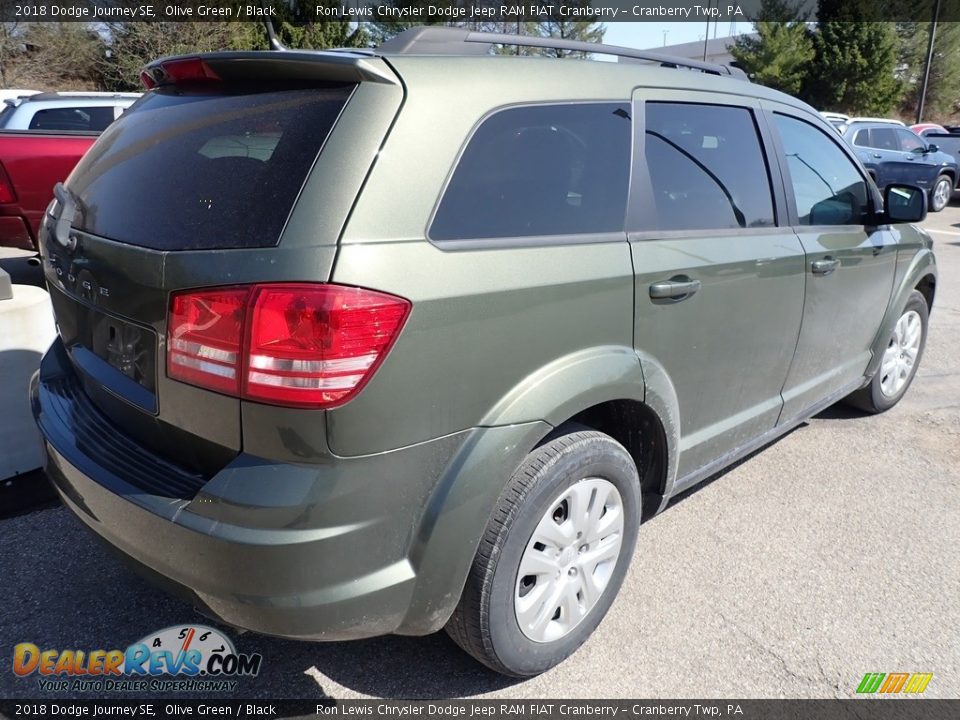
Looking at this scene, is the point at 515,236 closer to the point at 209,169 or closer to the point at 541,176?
the point at 541,176

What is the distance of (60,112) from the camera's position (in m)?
7.77

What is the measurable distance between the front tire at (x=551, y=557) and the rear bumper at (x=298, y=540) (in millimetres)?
131

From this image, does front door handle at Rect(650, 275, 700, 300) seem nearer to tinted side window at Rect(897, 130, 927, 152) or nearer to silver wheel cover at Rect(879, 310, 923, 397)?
silver wheel cover at Rect(879, 310, 923, 397)

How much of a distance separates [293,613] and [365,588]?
0.18 metres

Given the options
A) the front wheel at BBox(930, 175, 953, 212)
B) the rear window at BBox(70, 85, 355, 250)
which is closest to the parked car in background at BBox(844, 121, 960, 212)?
the front wheel at BBox(930, 175, 953, 212)

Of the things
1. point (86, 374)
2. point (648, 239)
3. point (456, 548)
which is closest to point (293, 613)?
point (456, 548)

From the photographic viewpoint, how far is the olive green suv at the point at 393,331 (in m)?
1.77

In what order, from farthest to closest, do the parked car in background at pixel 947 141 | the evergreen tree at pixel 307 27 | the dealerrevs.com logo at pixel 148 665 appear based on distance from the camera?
the evergreen tree at pixel 307 27
the parked car in background at pixel 947 141
the dealerrevs.com logo at pixel 148 665

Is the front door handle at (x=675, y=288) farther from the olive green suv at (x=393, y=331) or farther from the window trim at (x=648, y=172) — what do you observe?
the window trim at (x=648, y=172)

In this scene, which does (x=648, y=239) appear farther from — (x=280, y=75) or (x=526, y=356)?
(x=280, y=75)

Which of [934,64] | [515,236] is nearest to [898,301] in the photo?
[515,236]

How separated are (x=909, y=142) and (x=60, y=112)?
14.9 meters

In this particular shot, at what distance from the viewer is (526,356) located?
6.78 feet

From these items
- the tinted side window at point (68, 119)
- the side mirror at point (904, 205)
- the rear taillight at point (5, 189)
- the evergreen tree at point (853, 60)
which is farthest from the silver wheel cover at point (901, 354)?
the evergreen tree at point (853, 60)
